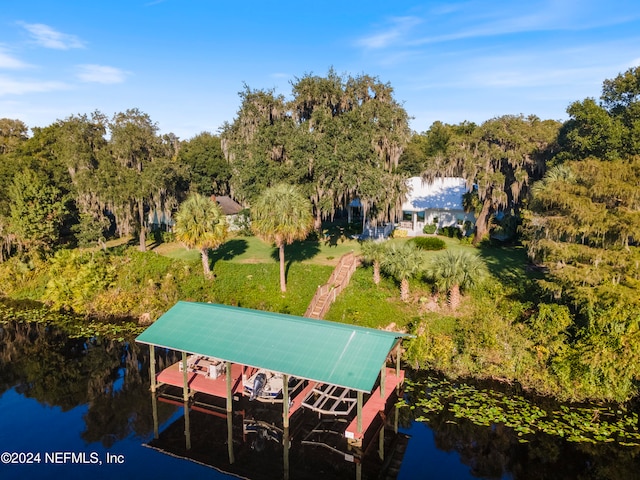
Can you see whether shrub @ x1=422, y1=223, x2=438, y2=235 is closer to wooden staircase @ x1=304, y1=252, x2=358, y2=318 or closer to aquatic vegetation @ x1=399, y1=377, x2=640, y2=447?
wooden staircase @ x1=304, y1=252, x2=358, y2=318

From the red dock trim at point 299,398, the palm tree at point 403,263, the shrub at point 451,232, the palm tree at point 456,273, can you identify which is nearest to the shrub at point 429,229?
the shrub at point 451,232

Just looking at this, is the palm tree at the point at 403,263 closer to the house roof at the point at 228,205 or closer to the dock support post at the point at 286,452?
the dock support post at the point at 286,452

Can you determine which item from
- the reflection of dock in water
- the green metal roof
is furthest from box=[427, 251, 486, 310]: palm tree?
the reflection of dock in water

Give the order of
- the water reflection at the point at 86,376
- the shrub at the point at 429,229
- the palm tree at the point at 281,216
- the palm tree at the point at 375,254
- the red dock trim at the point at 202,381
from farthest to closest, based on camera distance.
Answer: the shrub at the point at 429,229 < the palm tree at the point at 375,254 < the palm tree at the point at 281,216 < the red dock trim at the point at 202,381 < the water reflection at the point at 86,376

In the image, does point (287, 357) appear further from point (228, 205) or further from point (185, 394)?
point (228, 205)

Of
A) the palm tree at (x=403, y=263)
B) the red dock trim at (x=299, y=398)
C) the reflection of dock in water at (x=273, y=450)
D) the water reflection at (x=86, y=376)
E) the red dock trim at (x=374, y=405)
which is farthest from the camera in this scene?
the palm tree at (x=403, y=263)

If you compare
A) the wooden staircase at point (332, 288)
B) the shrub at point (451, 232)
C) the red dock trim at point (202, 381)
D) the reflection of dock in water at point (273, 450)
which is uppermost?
the shrub at point (451, 232)
